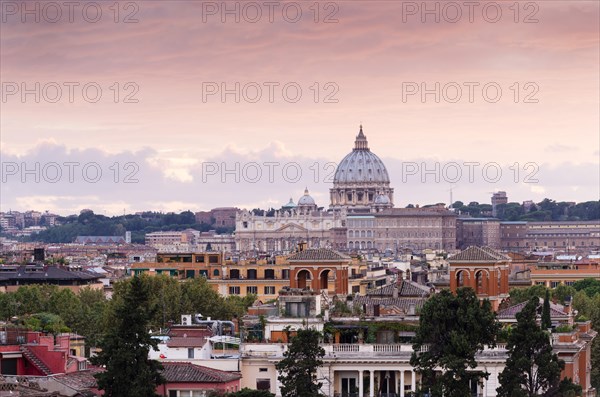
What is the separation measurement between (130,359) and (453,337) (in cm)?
678

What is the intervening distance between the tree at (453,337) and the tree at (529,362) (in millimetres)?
626

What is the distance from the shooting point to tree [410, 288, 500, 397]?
43.4 m

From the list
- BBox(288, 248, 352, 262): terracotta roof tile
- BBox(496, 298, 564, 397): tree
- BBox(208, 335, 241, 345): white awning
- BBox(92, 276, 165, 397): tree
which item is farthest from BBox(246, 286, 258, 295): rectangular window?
BBox(92, 276, 165, 397): tree

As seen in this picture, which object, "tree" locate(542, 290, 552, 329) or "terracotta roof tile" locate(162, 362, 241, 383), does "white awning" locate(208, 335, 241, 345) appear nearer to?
"terracotta roof tile" locate(162, 362, 241, 383)

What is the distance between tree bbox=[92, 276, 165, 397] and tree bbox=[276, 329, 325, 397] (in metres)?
2.88

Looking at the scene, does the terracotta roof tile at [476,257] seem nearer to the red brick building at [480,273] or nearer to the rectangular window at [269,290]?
the red brick building at [480,273]

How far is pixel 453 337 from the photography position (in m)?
→ 43.6

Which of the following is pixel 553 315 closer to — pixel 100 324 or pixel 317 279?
pixel 317 279

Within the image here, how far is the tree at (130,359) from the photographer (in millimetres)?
39688

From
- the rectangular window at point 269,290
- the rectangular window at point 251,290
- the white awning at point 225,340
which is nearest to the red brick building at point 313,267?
the white awning at point 225,340

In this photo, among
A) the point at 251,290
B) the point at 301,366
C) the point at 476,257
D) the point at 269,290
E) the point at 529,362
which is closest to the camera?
the point at 301,366

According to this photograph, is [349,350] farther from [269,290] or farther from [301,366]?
[269,290]

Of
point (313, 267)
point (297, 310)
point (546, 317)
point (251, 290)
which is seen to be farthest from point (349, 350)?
point (251, 290)

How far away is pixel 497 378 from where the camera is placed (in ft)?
151
